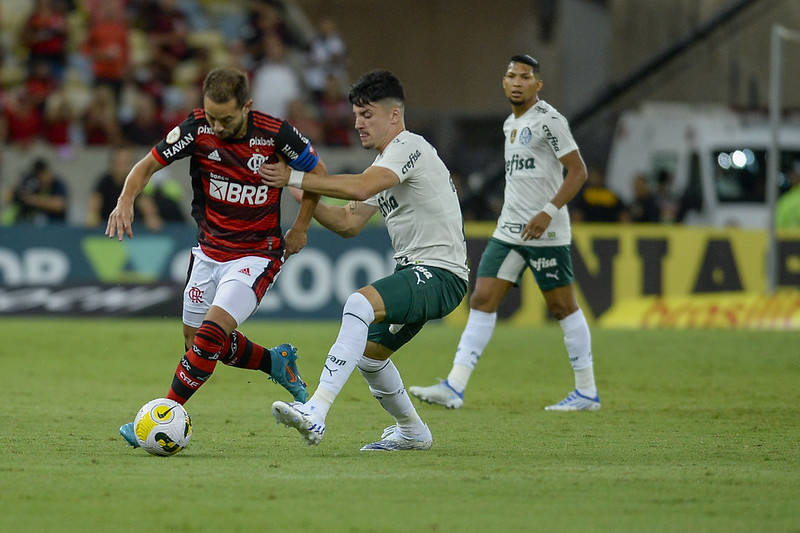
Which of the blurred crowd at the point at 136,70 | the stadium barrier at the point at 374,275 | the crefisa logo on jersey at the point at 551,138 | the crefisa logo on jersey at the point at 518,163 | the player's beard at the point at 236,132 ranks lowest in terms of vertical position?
the stadium barrier at the point at 374,275

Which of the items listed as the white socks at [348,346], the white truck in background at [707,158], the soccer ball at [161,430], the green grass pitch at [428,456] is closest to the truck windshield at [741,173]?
the white truck in background at [707,158]

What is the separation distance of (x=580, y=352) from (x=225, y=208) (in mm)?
3196

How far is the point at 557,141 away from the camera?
927 cm

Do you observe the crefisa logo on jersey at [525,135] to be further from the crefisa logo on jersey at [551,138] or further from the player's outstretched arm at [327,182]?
the player's outstretched arm at [327,182]

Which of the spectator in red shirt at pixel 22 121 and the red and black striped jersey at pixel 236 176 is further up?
the spectator in red shirt at pixel 22 121

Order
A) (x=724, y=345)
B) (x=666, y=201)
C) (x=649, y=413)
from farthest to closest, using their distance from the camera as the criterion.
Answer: (x=666, y=201), (x=724, y=345), (x=649, y=413)

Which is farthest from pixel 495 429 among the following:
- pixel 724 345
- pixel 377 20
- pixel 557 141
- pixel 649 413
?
pixel 377 20

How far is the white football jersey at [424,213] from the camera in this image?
693 centimetres

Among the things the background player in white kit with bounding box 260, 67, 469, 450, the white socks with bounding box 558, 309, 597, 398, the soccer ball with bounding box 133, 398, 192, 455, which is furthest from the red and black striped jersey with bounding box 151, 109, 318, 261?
the white socks with bounding box 558, 309, 597, 398

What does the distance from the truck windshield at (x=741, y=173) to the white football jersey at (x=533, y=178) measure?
12.6 meters

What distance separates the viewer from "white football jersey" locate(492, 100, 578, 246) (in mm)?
9414

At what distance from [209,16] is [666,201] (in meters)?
8.67

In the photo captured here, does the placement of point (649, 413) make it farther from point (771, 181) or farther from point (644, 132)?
point (644, 132)

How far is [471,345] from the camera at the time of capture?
31.4ft
